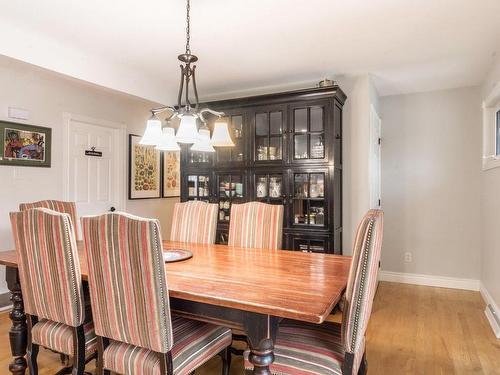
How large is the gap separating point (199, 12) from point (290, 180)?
1821 mm

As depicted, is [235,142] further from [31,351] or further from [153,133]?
[31,351]

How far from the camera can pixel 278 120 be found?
3613 mm

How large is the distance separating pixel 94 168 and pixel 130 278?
3.12 metres

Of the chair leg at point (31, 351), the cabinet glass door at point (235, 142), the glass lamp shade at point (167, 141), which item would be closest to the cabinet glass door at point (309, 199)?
the cabinet glass door at point (235, 142)

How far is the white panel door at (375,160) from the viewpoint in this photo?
11.9 feet

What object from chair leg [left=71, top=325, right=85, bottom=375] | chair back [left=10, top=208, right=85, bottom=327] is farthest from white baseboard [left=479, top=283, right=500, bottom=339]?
chair back [left=10, top=208, right=85, bottom=327]

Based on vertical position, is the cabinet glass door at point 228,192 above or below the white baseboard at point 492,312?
above

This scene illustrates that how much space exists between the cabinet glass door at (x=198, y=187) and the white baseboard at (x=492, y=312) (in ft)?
9.71

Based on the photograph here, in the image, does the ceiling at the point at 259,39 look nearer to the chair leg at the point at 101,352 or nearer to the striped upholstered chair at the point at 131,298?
the striped upholstered chair at the point at 131,298

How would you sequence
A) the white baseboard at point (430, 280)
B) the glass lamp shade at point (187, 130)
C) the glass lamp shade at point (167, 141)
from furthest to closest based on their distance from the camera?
the white baseboard at point (430, 280) < the glass lamp shade at point (167, 141) < the glass lamp shade at point (187, 130)

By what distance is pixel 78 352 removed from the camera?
5.37ft

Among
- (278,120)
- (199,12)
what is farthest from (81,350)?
(278,120)

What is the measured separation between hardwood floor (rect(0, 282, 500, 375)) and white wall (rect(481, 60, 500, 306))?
295 millimetres

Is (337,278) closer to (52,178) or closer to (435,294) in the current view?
(435,294)
